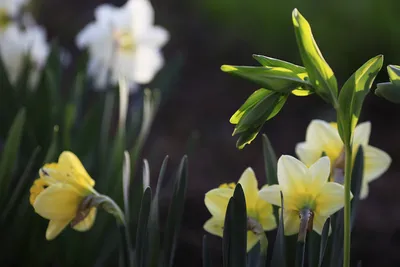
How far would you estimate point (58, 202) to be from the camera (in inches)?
30.9

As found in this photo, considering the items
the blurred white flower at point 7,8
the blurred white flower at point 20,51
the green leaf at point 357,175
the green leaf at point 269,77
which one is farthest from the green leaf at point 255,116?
the blurred white flower at point 7,8

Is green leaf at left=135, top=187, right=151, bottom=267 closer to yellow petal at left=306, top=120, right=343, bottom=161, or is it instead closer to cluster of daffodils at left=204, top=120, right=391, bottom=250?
cluster of daffodils at left=204, top=120, right=391, bottom=250

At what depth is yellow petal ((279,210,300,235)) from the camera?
0.74 m

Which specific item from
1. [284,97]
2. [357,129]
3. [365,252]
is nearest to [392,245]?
[365,252]

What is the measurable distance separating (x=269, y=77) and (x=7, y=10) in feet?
4.75

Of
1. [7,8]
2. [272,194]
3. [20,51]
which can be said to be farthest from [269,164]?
[7,8]

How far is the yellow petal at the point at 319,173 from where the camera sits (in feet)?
2.35

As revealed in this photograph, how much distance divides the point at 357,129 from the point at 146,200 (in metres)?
0.32

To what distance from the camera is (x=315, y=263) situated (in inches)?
32.1

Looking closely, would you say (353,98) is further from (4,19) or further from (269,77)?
(4,19)

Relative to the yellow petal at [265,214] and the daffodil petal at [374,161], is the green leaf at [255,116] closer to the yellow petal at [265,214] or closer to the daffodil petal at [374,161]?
the yellow petal at [265,214]

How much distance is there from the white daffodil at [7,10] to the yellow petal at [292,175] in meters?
1.41

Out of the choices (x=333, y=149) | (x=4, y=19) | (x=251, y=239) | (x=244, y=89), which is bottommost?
(x=251, y=239)

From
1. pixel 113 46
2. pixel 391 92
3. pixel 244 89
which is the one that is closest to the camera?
pixel 391 92
